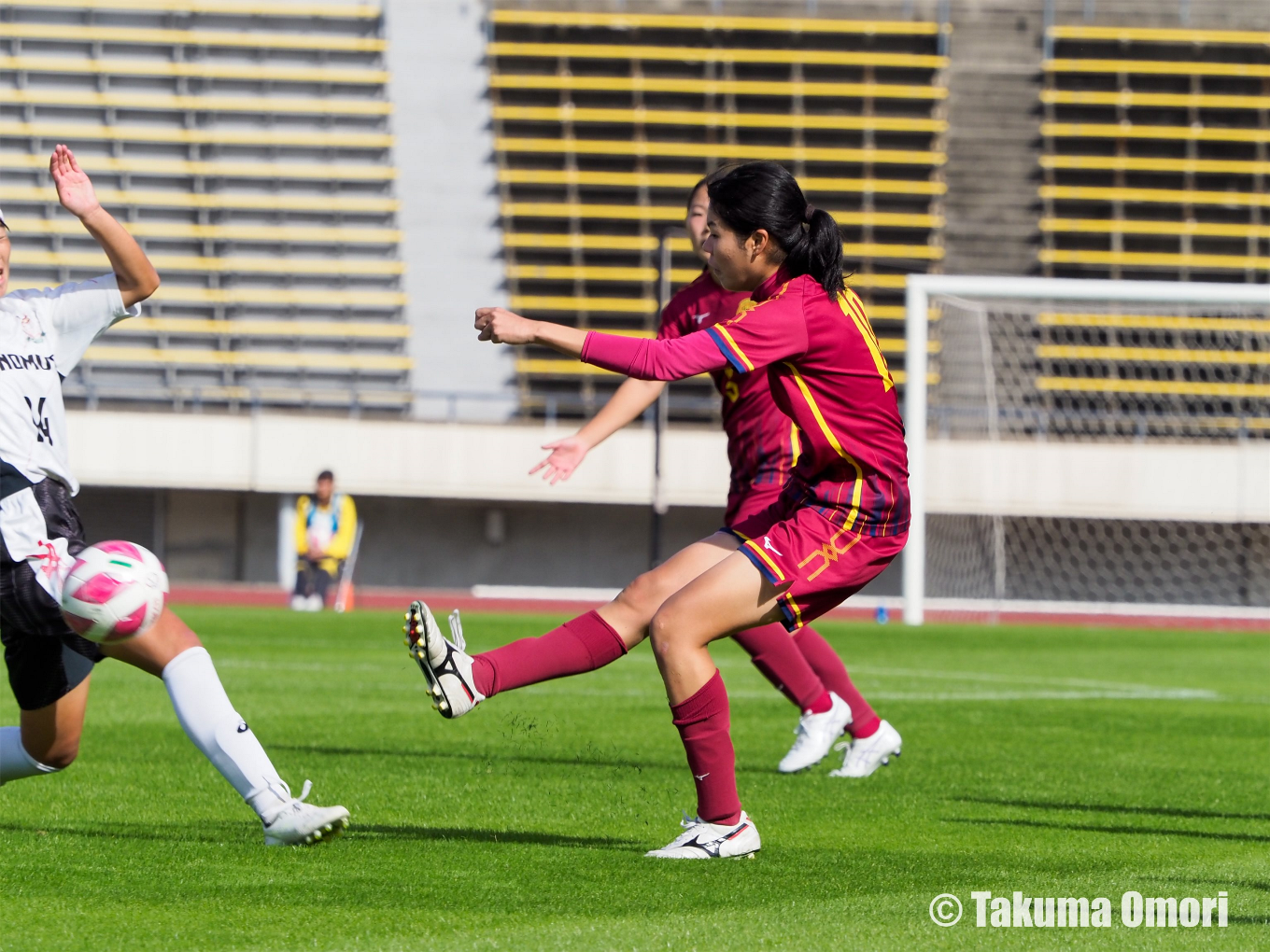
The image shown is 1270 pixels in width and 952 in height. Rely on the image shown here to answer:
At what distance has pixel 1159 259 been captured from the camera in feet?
73.9

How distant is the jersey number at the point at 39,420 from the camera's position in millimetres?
3943

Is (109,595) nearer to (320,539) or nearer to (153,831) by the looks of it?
(153,831)

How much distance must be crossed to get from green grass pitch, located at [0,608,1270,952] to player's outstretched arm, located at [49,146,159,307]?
1422 mm

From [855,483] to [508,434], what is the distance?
17323 millimetres

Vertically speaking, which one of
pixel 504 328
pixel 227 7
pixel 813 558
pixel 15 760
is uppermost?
pixel 227 7

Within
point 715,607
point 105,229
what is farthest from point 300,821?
point 105,229

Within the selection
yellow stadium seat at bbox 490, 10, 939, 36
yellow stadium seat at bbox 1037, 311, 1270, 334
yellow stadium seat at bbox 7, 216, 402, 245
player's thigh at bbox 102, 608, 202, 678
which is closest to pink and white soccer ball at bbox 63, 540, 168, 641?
player's thigh at bbox 102, 608, 202, 678

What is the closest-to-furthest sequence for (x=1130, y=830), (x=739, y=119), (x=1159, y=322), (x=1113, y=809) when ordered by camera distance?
1. (x=1130, y=830)
2. (x=1113, y=809)
3. (x=1159, y=322)
4. (x=739, y=119)

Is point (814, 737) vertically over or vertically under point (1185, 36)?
under

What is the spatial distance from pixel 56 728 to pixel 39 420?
31.4 inches

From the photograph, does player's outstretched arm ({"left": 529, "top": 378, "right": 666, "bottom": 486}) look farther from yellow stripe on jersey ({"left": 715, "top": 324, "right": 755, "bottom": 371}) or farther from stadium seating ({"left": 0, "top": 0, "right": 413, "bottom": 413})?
stadium seating ({"left": 0, "top": 0, "right": 413, "bottom": 413})

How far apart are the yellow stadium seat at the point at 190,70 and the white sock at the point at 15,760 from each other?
20749 mm

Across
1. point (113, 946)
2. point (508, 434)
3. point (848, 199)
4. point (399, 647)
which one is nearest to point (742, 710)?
point (399, 647)
